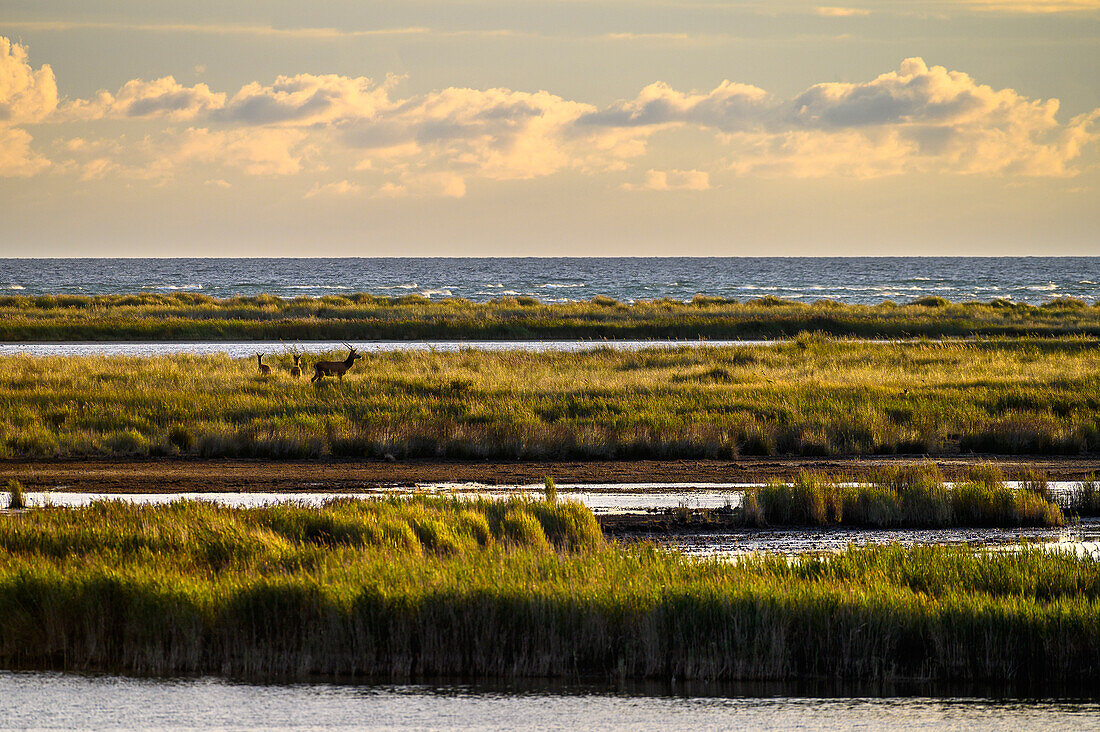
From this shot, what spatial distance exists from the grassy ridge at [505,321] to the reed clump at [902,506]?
3762 cm

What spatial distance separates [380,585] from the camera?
8.98 metres

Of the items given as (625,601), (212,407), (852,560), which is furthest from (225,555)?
(212,407)

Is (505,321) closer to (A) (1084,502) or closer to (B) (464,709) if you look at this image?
(A) (1084,502)

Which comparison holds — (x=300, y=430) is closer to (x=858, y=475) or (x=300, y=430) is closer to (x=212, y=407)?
(x=212, y=407)

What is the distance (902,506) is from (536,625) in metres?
7.35

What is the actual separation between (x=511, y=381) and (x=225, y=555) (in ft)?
58.9

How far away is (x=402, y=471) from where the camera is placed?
18312 millimetres

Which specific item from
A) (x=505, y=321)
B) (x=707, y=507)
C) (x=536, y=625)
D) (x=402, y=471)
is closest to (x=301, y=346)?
(x=505, y=321)

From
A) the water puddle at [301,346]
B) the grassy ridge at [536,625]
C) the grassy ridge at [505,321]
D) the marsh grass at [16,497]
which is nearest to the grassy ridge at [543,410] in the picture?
the marsh grass at [16,497]

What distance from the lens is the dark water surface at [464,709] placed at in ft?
25.0

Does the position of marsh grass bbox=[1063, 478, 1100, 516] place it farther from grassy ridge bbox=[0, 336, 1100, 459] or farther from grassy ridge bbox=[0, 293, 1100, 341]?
grassy ridge bbox=[0, 293, 1100, 341]

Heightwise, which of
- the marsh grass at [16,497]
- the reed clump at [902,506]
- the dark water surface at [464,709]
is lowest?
the dark water surface at [464,709]

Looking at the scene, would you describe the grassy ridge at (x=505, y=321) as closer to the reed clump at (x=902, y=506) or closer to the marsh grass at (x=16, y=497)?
the reed clump at (x=902, y=506)

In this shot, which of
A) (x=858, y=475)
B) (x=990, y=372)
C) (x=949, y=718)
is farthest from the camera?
(x=990, y=372)
